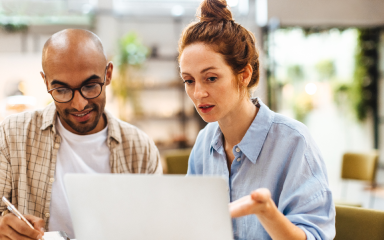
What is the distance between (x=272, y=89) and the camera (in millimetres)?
5879

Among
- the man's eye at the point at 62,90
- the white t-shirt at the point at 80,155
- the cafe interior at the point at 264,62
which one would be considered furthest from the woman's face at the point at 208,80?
the cafe interior at the point at 264,62

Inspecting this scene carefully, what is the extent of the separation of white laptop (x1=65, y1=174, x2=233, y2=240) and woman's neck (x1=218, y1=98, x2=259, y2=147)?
528 millimetres

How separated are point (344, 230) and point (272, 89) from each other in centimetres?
471

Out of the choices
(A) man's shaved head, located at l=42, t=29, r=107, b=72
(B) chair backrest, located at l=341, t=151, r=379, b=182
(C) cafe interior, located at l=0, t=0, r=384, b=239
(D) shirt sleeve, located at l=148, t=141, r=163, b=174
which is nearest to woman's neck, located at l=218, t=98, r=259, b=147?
(D) shirt sleeve, located at l=148, t=141, r=163, b=174

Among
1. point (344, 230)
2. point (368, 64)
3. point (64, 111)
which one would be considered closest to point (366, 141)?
point (368, 64)

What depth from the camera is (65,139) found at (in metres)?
1.56

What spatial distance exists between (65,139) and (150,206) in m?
0.91

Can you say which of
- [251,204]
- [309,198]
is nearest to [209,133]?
[309,198]

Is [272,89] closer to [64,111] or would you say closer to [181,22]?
[181,22]

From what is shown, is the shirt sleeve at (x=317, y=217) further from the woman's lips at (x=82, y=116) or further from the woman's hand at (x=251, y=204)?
the woman's lips at (x=82, y=116)

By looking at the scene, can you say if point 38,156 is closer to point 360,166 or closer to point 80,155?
point 80,155

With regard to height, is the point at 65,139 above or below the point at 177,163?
above

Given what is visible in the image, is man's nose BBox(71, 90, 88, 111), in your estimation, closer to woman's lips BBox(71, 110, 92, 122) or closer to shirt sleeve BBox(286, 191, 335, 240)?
woman's lips BBox(71, 110, 92, 122)

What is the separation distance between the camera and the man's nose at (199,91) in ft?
3.63
